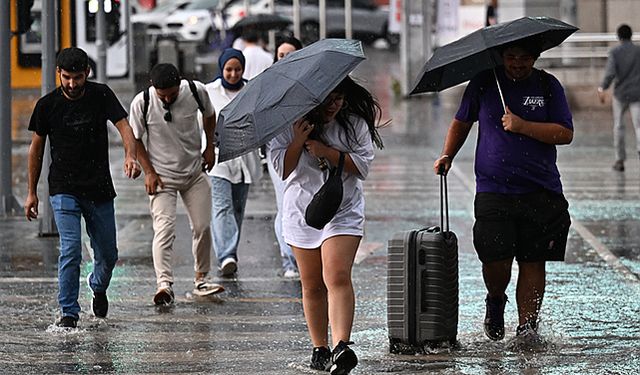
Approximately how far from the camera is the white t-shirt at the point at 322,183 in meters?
7.17

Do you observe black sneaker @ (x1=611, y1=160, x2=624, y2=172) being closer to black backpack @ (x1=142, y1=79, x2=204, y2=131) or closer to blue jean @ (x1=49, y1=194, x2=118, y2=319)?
black backpack @ (x1=142, y1=79, x2=204, y2=131)

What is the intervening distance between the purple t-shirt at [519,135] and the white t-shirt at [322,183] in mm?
970

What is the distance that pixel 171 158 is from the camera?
9.74 m

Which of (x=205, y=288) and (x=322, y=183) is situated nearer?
(x=322, y=183)

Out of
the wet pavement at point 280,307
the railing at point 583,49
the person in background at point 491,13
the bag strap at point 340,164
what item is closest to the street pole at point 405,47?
the person in background at point 491,13

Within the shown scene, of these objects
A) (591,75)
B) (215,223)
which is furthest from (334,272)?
(591,75)

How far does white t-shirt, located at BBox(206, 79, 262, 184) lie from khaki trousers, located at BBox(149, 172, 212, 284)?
1.93 ft

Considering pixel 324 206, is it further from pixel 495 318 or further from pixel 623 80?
pixel 623 80

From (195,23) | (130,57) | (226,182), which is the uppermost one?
(195,23)

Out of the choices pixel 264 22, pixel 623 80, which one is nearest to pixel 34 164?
pixel 623 80

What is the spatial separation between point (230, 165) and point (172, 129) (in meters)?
1.04

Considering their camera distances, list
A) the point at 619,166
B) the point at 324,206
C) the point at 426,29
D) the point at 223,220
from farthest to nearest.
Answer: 1. the point at 426,29
2. the point at 619,166
3. the point at 223,220
4. the point at 324,206

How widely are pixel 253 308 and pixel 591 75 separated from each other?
799 inches

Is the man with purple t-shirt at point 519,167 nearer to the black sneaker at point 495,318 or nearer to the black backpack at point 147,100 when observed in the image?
the black sneaker at point 495,318
